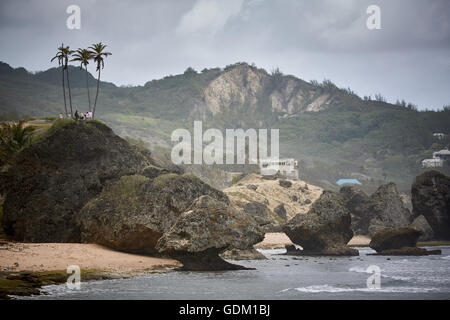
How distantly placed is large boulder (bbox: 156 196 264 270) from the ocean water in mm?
1320

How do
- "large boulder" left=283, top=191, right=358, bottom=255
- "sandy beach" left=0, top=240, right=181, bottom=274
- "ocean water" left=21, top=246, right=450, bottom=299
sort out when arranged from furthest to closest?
"large boulder" left=283, top=191, right=358, bottom=255, "sandy beach" left=0, top=240, right=181, bottom=274, "ocean water" left=21, top=246, right=450, bottom=299

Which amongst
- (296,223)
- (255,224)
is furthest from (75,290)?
(296,223)

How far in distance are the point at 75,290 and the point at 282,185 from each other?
10847 centimetres

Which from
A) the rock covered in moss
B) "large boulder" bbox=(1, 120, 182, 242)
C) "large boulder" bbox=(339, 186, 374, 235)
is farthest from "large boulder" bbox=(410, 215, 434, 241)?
"large boulder" bbox=(1, 120, 182, 242)

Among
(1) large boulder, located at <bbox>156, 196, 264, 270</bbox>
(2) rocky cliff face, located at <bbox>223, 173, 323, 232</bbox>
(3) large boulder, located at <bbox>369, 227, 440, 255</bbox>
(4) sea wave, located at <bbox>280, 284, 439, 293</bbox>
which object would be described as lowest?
(4) sea wave, located at <bbox>280, 284, 439, 293</bbox>

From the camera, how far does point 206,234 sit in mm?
36062

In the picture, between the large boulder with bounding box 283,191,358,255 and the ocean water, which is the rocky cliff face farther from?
the ocean water

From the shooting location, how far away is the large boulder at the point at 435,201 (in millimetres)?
75875

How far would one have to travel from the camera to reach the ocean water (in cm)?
2891

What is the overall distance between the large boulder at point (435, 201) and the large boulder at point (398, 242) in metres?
18.7

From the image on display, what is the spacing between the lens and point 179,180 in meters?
44.4

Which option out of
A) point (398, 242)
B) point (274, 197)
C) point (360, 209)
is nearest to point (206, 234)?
point (398, 242)
